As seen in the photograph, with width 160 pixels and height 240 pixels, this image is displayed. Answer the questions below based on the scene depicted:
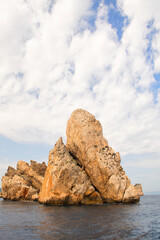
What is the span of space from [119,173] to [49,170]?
14.3m

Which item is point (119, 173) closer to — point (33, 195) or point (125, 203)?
point (125, 203)

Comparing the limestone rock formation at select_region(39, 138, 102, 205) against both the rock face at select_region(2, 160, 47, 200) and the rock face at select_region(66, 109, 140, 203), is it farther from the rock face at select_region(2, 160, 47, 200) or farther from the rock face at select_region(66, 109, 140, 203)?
the rock face at select_region(2, 160, 47, 200)

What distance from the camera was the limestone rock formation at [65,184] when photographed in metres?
37.3

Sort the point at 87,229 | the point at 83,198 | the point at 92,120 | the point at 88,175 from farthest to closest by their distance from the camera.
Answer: the point at 92,120
the point at 88,175
the point at 83,198
the point at 87,229

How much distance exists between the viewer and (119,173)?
40.9 meters

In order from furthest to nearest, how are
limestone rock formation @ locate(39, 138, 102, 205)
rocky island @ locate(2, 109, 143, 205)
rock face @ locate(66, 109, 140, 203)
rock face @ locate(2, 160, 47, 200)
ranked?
rock face @ locate(2, 160, 47, 200), rock face @ locate(66, 109, 140, 203), rocky island @ locate(2, 109, 143, 205), limestone rock formation @ locate(39, 138, 102, 205)

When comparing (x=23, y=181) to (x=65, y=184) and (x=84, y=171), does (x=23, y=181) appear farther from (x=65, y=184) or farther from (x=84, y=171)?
(x=65, y=184)

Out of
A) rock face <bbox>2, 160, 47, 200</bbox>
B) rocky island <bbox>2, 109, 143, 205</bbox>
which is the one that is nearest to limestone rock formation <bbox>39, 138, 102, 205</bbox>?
rocky island <bbox>2, 109, 143, 205</bbox>

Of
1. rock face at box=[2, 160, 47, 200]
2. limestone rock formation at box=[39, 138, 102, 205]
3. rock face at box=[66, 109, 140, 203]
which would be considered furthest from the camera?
rock face at box=[2, 160, 47, 200]

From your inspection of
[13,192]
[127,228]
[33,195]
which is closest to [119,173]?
[127,228]

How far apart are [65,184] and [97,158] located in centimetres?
862

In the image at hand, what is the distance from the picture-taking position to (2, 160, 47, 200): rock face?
192 ft

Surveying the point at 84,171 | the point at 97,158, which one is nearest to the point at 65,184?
the point at 84,171

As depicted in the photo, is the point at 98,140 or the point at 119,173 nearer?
the point at 119,173
